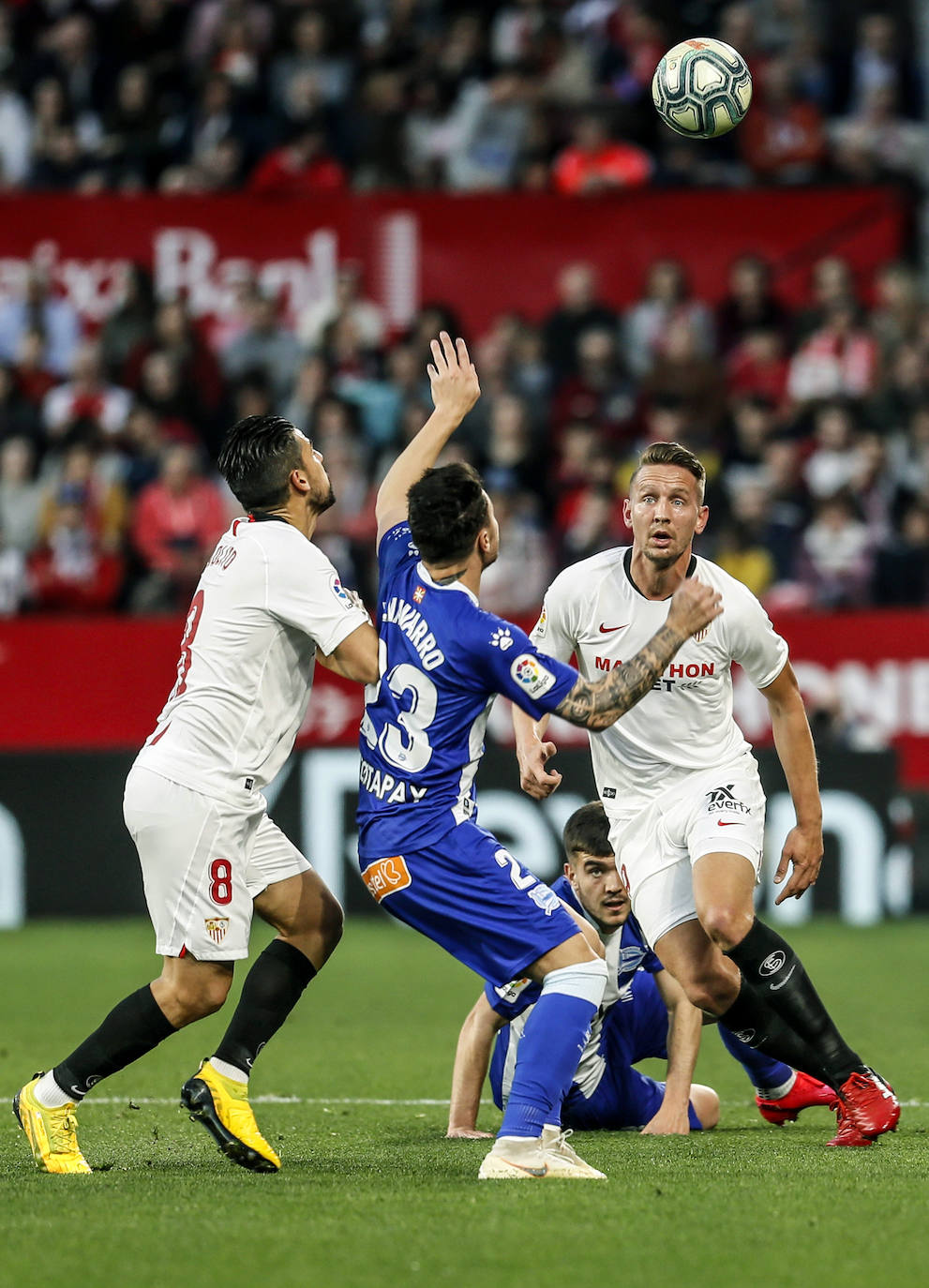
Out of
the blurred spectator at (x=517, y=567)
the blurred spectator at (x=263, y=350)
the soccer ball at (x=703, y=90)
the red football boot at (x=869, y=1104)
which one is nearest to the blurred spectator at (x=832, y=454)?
the blurred spectator at (x=517, y=567)

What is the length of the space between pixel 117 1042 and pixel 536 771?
1.57m


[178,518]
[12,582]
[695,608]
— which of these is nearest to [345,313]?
[178,518]

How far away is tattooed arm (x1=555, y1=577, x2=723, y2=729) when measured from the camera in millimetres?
5578

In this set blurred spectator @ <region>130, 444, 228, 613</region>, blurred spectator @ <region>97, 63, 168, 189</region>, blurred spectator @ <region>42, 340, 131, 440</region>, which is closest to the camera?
blurred spectator @ <region>130, 444, 228, 613</region>

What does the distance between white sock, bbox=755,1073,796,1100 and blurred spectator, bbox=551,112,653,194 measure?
38.4 feet

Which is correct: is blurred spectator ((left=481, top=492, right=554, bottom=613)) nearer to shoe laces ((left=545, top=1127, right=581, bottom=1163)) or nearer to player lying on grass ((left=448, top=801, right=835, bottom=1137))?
player lying on grass ((left=448, top=801, right=835, bottom=1137))

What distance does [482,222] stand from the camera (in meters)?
17.1

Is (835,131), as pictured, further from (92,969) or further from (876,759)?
(92,969)

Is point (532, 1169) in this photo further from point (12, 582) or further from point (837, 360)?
point (837, 360)

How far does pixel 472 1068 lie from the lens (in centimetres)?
655

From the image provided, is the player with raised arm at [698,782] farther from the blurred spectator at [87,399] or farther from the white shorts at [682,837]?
the blurred spectator at [87,399]

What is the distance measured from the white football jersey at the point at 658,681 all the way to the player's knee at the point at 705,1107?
1.06m

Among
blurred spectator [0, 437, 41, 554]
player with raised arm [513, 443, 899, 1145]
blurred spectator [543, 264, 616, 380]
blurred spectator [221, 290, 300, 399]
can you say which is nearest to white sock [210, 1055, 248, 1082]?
player with raised arm [513, 443, 899, 1145]

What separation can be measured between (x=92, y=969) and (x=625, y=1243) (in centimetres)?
714
